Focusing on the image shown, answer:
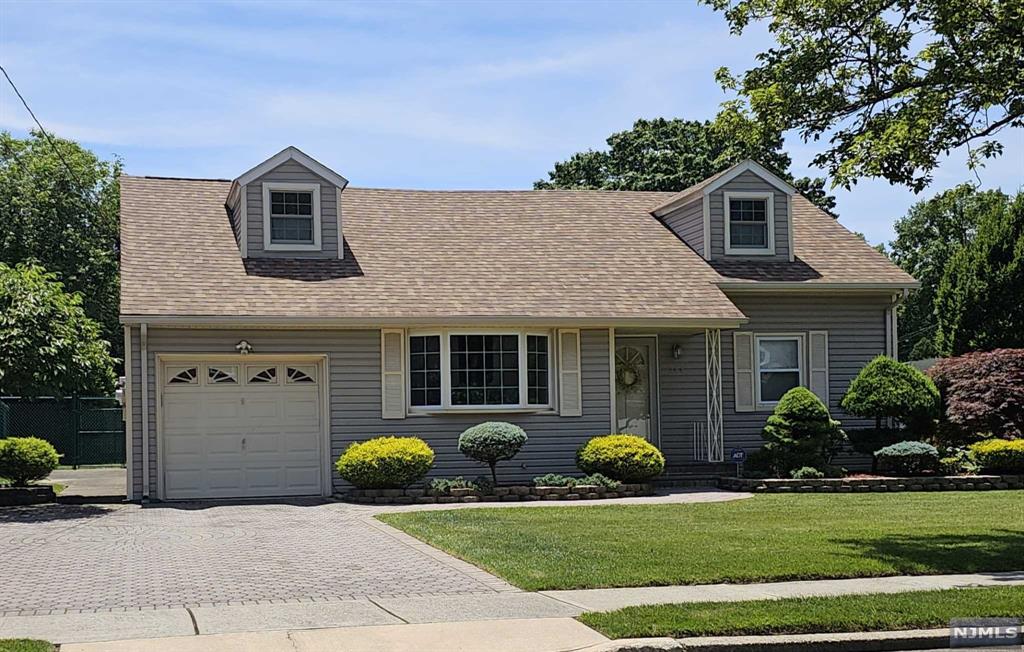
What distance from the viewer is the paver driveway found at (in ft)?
34.4

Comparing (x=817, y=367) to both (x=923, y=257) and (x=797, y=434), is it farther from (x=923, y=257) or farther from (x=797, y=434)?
(x=923, y=257)

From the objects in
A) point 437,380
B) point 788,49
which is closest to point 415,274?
point 437,380

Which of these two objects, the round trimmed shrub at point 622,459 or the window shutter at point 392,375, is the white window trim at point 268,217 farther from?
the round trimmed shrub at point 622,459

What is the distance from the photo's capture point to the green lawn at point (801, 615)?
29.1 feet

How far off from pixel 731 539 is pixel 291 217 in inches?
452

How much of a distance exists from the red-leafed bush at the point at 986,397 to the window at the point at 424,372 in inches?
395

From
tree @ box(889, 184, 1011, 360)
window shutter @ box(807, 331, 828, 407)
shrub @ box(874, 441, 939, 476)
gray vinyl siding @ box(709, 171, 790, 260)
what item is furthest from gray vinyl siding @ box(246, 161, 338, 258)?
tree @ box(889, 184, 1011, 360)

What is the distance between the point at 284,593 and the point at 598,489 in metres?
9.85

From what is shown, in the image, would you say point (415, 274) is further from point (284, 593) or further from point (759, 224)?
point (284, 593)

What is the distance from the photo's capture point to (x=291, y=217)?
2198cm

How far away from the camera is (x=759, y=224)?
24.0 metres

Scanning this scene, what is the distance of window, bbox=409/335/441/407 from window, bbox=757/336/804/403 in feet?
21.8

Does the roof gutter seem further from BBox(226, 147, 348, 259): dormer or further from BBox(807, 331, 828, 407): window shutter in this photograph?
BBox(807, 331, 828, 407): window shutter

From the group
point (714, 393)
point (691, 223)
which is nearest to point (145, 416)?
point (714, 393)
